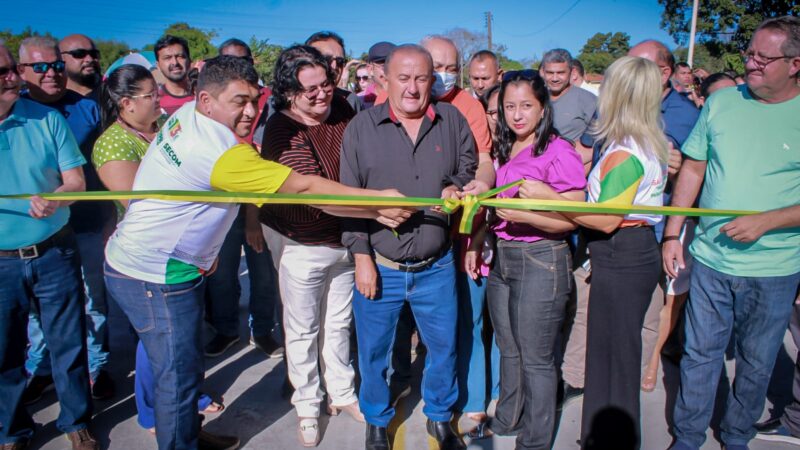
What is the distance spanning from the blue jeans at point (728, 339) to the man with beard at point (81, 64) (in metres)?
4.83

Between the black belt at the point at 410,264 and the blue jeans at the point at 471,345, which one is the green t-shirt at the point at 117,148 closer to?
the black belt at the point at 410,264

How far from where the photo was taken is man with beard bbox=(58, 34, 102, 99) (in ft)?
14.4

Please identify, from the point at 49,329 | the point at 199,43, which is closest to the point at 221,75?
the point at 49,329

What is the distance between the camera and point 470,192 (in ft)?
8.91

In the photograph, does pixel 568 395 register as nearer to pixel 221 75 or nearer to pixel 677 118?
pixel 677 118

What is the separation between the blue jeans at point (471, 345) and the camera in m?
3.31

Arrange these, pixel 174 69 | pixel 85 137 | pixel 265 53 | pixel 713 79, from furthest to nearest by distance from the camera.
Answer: pixel 265 53 → pixel 713 79 → pixel 174 69 → pixel 85 137

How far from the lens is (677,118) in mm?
3873

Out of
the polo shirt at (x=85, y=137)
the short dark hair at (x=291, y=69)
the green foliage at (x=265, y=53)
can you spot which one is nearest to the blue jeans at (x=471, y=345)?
the short dark hair at (x=291, y=69)

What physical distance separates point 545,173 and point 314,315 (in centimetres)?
167

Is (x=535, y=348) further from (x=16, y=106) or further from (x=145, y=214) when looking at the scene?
(x=16, y=106)

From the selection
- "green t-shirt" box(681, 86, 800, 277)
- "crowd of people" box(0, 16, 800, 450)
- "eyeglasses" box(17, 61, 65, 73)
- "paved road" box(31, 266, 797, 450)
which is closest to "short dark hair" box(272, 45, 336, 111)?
"crowd of people" box(0, 16, 800, 450)

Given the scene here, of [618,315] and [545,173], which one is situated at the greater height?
[545,173]

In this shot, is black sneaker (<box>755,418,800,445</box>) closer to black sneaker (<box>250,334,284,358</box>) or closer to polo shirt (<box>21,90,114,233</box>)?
black sneaker (<box>250,334,284,358</box>)
